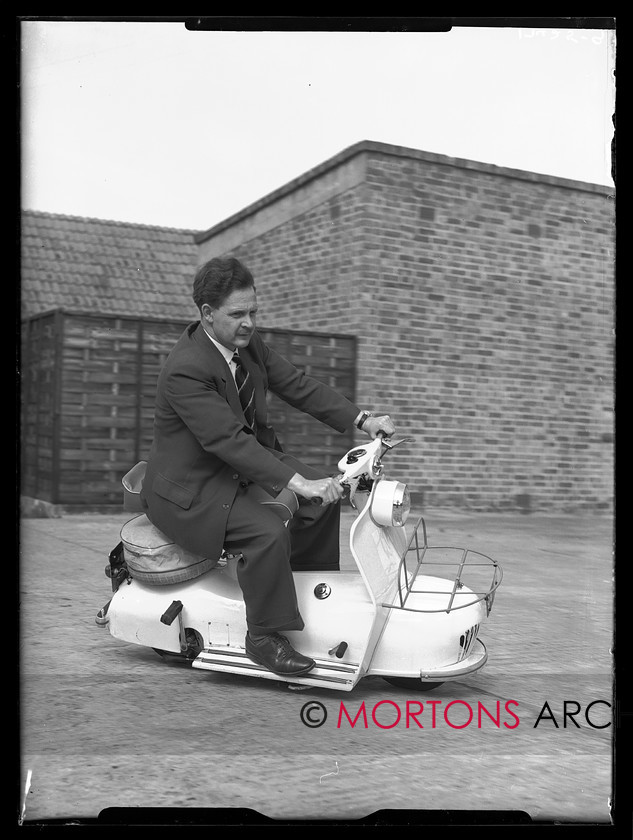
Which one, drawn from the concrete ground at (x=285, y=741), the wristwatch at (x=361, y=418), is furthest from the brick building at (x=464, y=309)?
the wristwatch at (x=361, y=418)

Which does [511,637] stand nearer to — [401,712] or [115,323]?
[401,712]

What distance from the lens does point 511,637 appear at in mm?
4848

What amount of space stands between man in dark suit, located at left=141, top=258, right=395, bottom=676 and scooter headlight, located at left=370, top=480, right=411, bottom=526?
18 centimetres

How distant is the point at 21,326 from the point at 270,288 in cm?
822

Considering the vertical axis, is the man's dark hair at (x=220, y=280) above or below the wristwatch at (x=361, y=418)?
above

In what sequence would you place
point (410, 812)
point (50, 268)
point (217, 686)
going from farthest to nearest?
point (50, 268)
point (217, 686)
point (410, 812)

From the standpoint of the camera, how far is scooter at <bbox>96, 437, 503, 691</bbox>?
11.9ft

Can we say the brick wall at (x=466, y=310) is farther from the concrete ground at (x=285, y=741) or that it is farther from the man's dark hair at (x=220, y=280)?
the man's dark hair at (x=220, y=280)

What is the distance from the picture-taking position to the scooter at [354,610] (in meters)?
3.62

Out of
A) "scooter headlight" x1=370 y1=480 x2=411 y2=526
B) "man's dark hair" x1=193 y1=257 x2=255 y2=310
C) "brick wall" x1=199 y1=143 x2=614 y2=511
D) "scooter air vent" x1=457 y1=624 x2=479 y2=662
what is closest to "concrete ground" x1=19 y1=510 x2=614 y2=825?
"scooter air vent" x1=457 y1=624 x2=479 y2=662

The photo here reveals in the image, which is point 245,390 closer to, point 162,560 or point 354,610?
point 162,560

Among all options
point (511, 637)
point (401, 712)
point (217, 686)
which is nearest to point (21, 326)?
point (217, 686)

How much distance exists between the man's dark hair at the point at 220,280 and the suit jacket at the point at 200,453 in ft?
0.57

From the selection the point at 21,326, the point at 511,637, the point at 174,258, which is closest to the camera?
the point at 21,326
